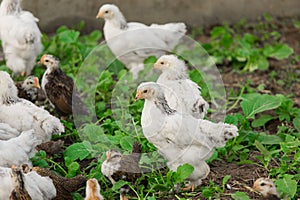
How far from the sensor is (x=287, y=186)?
16.6 ft

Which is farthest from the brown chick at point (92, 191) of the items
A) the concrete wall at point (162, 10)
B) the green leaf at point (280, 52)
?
the concrete wall at point (162, 10)

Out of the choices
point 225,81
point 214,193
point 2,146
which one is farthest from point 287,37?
point 2,146

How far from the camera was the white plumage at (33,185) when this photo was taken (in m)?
4.66

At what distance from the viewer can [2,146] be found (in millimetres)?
5074

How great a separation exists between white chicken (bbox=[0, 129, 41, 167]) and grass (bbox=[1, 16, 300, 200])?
30cm

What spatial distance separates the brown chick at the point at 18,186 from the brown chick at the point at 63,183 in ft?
1.49

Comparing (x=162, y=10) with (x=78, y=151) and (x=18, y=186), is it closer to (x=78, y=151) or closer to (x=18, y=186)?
(x=78, y=151)

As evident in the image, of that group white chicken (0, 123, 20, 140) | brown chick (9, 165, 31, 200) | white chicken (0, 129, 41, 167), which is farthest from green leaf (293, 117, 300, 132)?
brown chick (9, 165, 31, 200)

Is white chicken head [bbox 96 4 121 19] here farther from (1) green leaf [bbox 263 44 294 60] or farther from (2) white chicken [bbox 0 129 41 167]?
(2) white chicken [bbox 0 129 41 167]

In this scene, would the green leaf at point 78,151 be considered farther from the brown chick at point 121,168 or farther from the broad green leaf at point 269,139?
the broad green leaf at point 269,139

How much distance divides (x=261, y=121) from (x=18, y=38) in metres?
2.80

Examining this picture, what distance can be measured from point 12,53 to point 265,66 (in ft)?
10.4

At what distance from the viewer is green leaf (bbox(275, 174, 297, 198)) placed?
5.01 m

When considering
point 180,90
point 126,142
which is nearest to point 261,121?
point 180,90
